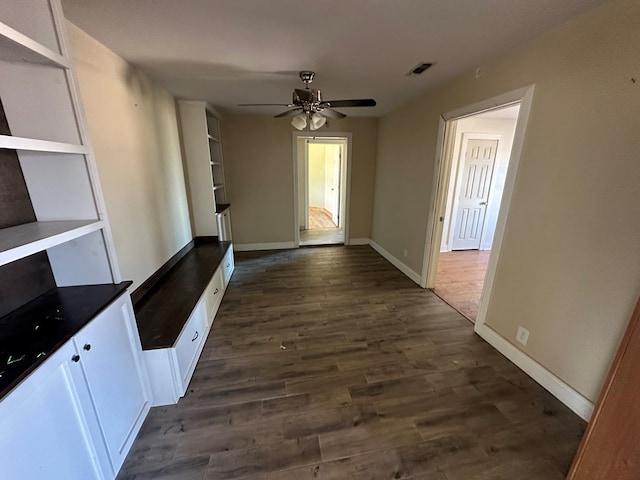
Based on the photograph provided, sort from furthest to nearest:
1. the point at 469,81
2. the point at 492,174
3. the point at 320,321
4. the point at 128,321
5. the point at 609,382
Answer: the point at 492,174
the point at 320,321
the point at 469,81
the point at 128,321
the point at 609,382

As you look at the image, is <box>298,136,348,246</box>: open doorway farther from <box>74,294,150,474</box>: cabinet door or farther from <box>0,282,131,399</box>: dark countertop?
<box>0,282,131,399</box>: dark countertop

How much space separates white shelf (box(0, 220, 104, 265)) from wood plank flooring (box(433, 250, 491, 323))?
324 cm

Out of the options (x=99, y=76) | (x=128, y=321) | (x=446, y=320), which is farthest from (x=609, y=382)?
(x=99, y=76)

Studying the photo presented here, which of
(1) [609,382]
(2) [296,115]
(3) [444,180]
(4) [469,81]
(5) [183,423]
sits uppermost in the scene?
(4) [469,81]

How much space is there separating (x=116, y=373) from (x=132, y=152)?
179cm

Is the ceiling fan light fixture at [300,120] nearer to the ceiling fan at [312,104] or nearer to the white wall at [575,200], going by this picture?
the ceiling fan at [312,104]

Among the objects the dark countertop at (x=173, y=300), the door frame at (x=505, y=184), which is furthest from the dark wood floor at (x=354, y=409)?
the door frame at (x=505, y=184)

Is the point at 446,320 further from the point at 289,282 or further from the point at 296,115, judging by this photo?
the point at 296,115

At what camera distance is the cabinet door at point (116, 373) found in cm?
120

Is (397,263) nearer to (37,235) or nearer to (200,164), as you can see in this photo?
(200,164)

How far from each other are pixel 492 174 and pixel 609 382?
4.47 meters

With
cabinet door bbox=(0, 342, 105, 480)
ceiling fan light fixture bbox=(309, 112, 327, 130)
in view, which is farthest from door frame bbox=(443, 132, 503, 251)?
cabinet door bbox=(0, 342, 105, 480)

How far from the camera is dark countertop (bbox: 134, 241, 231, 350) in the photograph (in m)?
1.73

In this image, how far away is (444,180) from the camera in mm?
3035
